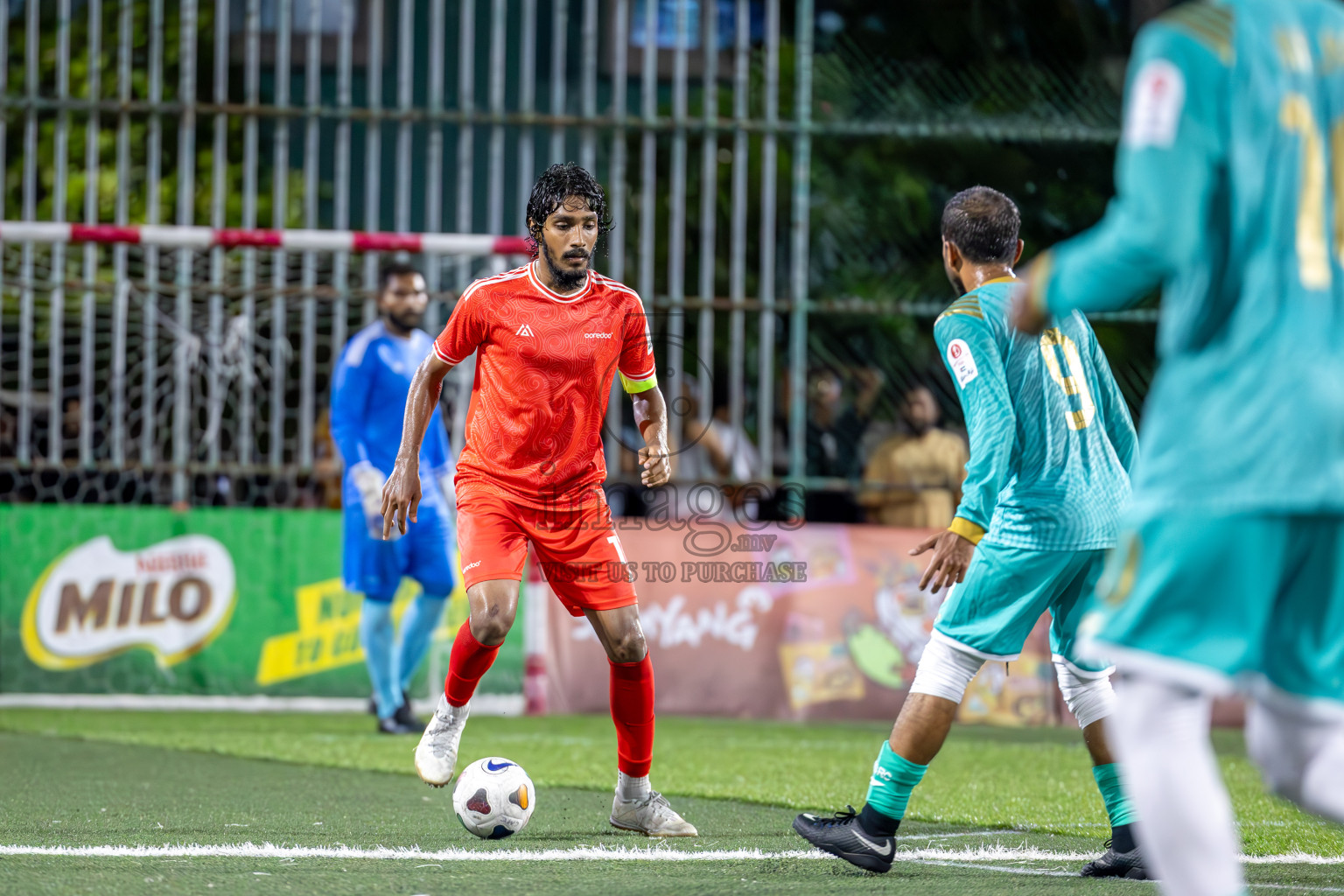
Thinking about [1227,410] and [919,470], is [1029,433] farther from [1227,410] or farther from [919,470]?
[919,470]

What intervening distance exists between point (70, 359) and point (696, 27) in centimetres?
514

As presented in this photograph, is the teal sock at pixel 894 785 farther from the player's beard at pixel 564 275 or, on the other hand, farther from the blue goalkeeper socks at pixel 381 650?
the blue goalkeeper socks at pixel 381 650

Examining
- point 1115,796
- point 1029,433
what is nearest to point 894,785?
point 1115,796

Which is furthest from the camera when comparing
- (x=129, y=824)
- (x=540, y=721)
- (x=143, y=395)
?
(x=143, y=395)

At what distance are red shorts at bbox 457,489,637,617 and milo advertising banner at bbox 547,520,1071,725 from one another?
5.08 m

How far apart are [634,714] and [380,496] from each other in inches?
154

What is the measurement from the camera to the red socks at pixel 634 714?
542cm

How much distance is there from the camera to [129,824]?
17.8 ft

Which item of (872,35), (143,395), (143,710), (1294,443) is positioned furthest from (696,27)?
(1294,443)

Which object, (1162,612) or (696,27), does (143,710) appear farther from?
(1162,612)

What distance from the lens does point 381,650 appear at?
911 cm

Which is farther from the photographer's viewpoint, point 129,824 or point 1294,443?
point 129,824

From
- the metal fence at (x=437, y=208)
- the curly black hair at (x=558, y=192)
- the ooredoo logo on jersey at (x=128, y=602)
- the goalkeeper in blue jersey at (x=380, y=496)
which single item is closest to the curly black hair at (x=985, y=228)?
the curly black hair at (x=558, y=192)

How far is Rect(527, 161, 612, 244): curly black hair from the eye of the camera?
17.7 feet
